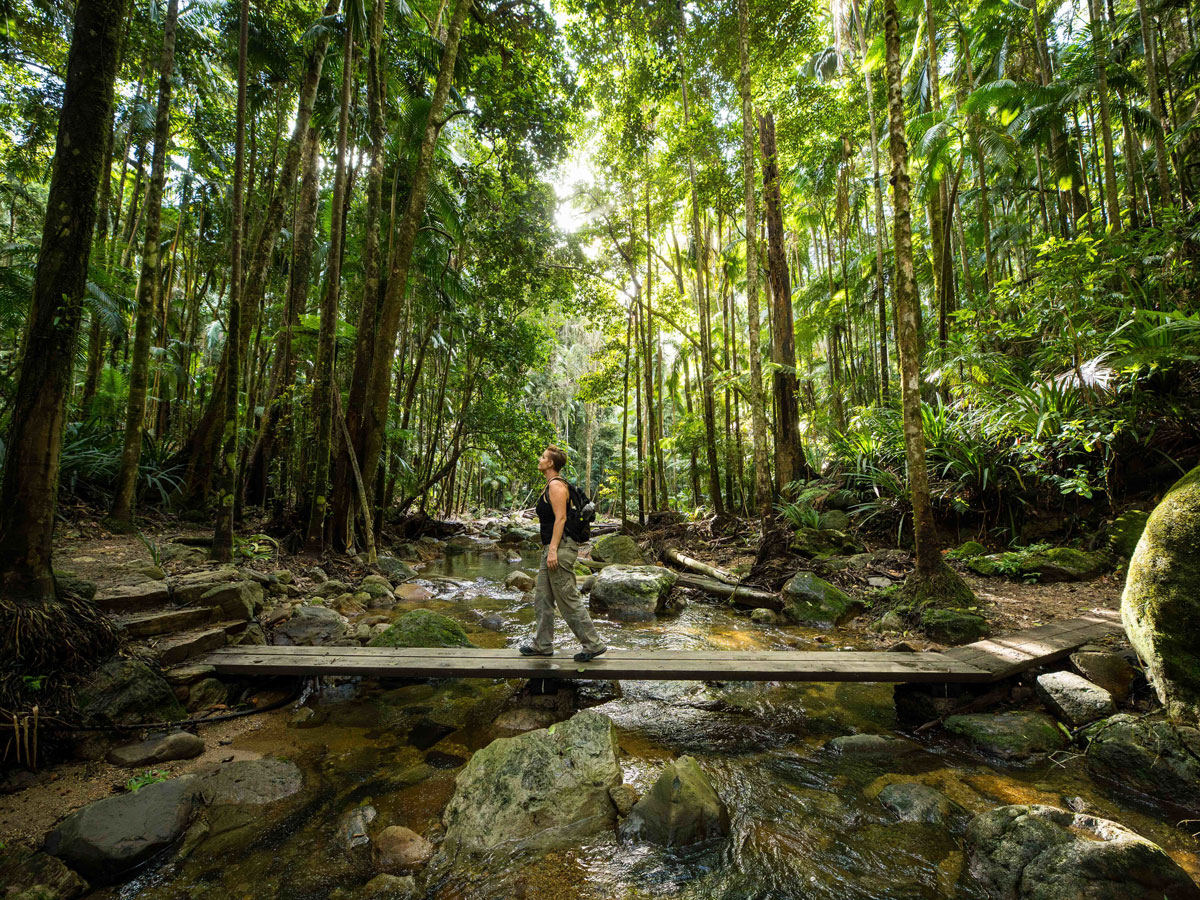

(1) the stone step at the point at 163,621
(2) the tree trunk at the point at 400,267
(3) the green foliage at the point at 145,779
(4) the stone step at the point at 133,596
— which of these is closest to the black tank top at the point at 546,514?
(3) the green foliage at the point at 145,779

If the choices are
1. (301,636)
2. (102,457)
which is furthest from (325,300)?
(301,636)

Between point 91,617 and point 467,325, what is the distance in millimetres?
11347

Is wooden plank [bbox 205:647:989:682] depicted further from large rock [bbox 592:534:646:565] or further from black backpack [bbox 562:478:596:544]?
large rock [bbox 592:534:646:565]

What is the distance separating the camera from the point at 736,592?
773cm

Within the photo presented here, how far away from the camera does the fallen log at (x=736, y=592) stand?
729 cm

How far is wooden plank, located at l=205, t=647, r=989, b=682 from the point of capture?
160 inches

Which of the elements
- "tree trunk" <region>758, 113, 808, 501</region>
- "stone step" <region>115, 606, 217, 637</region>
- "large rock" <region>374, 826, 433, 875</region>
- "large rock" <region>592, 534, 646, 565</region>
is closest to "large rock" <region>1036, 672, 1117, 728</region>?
"large rock" <region>374, 826, 433, 875</region>

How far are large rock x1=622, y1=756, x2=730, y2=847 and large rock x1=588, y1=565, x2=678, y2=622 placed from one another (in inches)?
178

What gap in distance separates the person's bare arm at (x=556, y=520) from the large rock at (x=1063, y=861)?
316 centimetres

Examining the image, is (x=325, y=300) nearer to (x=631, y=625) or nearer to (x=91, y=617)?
(x=91, y=617)

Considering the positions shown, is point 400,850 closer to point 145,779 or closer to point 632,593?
point 145,779

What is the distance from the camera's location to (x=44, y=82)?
994 cm

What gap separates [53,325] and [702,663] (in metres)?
5.42

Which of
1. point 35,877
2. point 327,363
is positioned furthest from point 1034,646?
point 327,363
